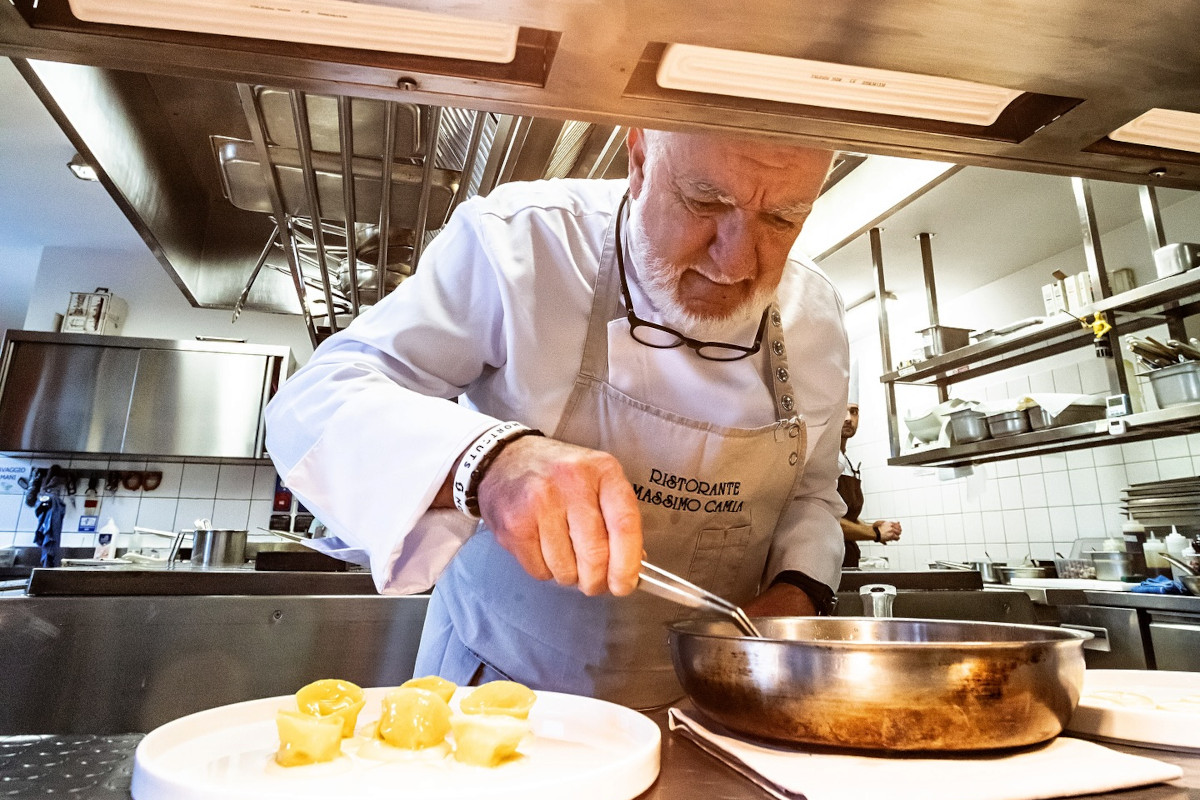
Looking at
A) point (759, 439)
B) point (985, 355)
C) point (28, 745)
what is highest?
point (985, 355)

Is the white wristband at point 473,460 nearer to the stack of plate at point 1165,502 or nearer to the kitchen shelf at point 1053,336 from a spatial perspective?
the kitchen shelf at point 1053,336

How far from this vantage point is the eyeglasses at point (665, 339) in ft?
3.35

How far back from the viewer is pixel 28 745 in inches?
22.7

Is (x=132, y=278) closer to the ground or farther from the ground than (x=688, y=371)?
farther from the ground

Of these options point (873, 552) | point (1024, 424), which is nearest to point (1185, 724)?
point (1024, 424)

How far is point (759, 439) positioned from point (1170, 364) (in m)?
2.68

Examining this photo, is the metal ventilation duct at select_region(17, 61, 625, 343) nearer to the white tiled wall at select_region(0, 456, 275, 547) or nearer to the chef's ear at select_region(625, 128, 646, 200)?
the chef's ear at select_region(625, 128, 646, 200)

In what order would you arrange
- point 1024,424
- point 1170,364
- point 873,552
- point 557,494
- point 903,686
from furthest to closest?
point 873,552 < point 1024,424 < point 1170,364 < point 557,494 < point 903,686

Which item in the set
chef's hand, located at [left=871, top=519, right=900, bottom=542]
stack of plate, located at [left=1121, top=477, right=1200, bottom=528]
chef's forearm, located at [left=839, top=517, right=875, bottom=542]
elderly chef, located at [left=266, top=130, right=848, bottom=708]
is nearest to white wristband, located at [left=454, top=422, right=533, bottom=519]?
elderly chef, located at [left=266, top=130, right=848, bottom=708]

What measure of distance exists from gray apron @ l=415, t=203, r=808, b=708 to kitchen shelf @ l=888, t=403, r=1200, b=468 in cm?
236

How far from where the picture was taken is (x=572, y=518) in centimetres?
63

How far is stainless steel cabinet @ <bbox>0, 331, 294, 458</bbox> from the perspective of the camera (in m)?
4.19

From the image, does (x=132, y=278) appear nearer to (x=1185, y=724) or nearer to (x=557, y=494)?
(x=557, y=494)

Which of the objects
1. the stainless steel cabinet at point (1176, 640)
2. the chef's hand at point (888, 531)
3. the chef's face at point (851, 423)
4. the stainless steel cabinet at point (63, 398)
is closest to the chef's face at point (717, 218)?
the stainless steel cabinet at point (1176, 640)
